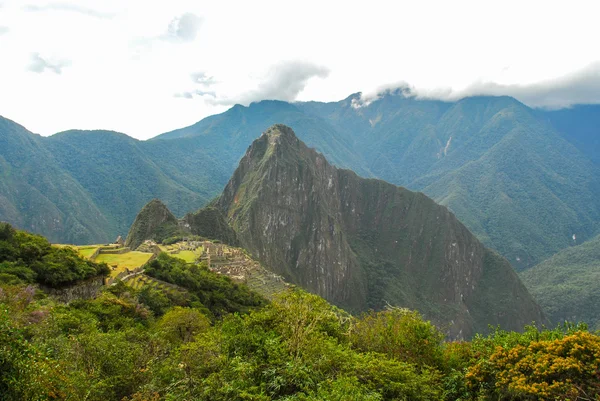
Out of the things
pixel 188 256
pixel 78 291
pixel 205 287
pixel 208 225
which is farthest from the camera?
pixel 208 225

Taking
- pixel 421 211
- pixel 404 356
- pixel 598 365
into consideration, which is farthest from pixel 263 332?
pixel 421 211

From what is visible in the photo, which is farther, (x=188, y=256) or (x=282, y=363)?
(x=188, y=256)

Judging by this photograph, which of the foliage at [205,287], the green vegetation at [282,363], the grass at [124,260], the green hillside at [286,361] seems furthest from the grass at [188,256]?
the green vegetation at [282,363]

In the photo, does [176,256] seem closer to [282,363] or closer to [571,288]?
[282,363]

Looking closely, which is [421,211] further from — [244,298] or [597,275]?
[244,298]

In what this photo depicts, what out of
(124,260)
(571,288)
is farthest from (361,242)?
(124,260)

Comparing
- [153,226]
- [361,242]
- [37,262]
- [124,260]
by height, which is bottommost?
[361,242]

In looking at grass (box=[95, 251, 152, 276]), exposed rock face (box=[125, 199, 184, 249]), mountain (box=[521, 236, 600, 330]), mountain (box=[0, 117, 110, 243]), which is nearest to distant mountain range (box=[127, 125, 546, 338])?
mountain (box=[521, 236, 600, 330])
